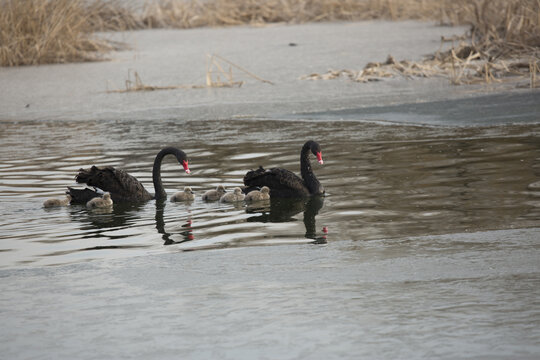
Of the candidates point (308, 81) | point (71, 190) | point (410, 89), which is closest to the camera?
point (71, 190)

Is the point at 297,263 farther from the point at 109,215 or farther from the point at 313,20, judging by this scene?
the point at 313,20

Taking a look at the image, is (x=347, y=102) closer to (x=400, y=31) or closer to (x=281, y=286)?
(x=281, y=286)

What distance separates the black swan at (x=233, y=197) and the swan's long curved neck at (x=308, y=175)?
23.7 inches

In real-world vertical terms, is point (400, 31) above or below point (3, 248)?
above

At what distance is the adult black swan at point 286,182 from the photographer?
324 inches

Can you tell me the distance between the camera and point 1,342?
4.55m

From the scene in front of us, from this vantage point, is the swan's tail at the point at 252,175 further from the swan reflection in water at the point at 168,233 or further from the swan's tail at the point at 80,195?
the swan's tail at the point at 80,195

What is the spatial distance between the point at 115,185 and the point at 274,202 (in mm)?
1459

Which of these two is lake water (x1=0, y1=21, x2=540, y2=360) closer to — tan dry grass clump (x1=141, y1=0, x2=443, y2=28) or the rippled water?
the rippled water

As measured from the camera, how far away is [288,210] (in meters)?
8.02

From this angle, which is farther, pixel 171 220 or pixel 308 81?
pixel 308 81

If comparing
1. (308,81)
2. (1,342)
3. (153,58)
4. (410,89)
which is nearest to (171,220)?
(1,342)

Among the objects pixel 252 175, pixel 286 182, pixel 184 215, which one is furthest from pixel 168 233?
pixel 286 182

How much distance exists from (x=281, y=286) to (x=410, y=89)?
10585mm
